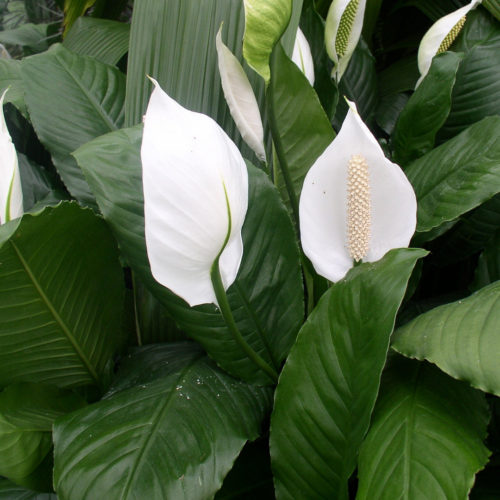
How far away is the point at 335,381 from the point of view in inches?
12.5

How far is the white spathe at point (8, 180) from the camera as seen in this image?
1.09ft

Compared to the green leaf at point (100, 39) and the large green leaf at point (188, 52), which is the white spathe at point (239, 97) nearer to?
the large green leaf at point (188, 52)

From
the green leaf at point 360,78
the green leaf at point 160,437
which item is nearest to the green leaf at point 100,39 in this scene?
the green leaf at point 360,78

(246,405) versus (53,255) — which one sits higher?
(53,255)

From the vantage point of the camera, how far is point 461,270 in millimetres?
692

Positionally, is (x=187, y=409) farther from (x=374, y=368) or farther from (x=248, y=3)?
(x=248, y=3)

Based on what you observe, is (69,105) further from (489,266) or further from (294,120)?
(489,266)

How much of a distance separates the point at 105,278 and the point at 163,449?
0.17m

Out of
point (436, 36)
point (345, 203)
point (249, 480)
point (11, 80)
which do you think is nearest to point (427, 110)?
point (436, 36)

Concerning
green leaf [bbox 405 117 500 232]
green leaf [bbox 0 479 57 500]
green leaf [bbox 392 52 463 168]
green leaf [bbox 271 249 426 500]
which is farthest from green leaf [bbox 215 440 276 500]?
green leaf [bbox 392 52 463 168]

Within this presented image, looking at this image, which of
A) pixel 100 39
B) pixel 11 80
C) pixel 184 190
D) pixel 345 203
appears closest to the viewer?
pixel 184 190

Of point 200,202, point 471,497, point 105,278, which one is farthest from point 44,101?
point 471,497

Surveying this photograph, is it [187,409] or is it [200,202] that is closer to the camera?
[200,202]

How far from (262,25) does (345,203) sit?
0.15 metres
